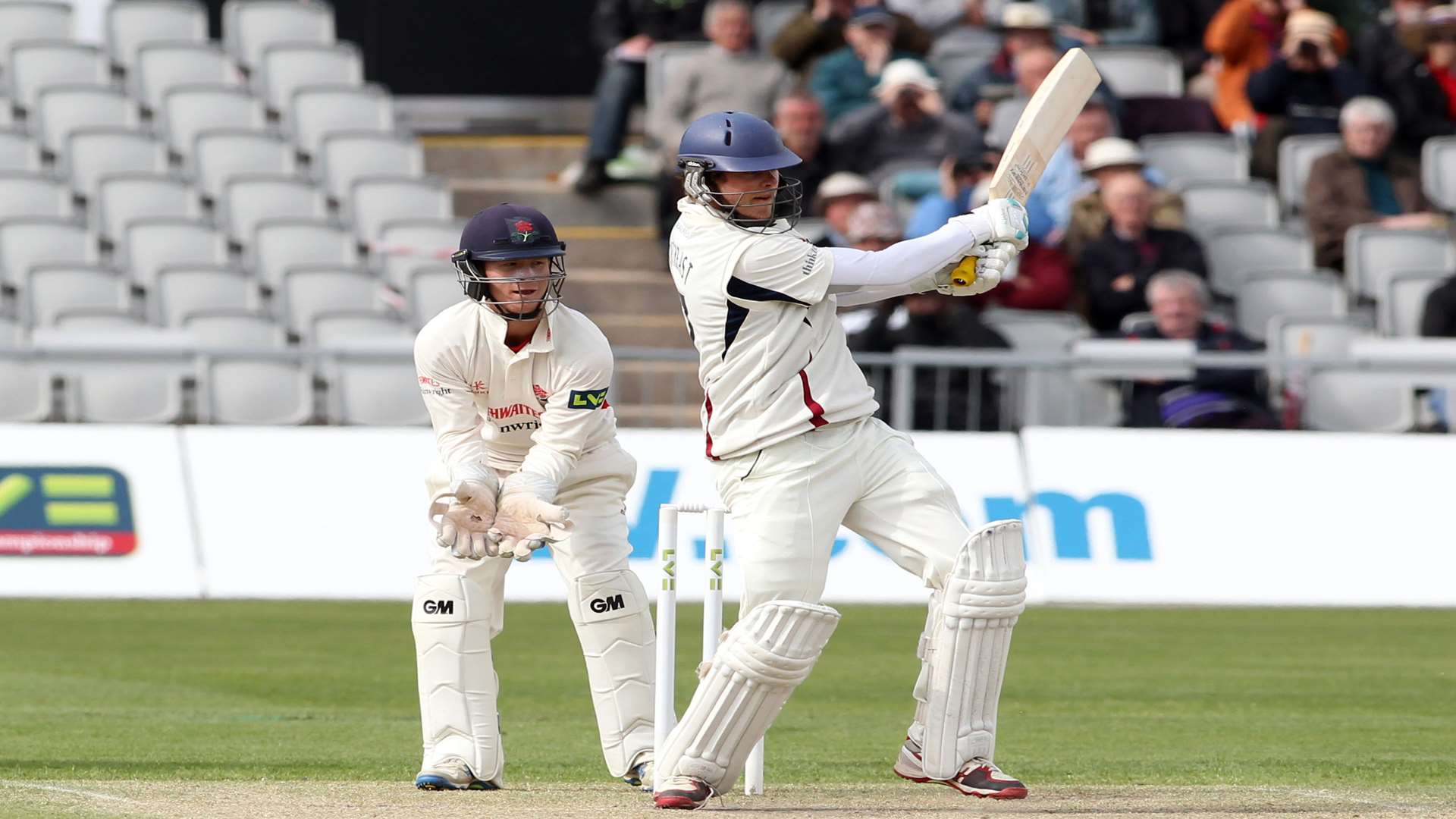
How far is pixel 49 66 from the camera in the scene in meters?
17.3

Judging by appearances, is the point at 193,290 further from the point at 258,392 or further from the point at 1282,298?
the point at 1282,298

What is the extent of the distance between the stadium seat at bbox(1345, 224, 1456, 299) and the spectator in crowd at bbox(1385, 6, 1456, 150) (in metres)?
1.46

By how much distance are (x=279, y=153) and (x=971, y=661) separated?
11639mm

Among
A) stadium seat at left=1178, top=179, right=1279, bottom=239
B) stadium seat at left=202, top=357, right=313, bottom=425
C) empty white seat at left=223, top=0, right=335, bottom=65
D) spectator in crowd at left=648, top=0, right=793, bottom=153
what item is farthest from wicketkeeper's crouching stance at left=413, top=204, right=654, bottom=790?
empty white seat at left=223, top=0, right=335, bottom=65

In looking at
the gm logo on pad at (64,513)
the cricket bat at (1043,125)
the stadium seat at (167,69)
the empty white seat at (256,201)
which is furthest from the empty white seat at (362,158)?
the cricket bat at (1043,125)

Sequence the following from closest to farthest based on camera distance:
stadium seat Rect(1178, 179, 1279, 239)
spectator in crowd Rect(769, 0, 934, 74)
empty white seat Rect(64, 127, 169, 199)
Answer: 1. stadium seat Rect(1178, 179, 1279, 239)
2. empty white seat Rect(64, 127, 169, 199)
3. spectator in crowd Rect(769, 0, 934, 74)

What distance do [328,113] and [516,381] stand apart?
430 inches

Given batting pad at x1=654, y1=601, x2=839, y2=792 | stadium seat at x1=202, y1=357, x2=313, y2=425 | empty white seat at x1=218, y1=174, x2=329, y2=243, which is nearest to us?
batting pad at x1=654, y1=601, x2=839, y2=792

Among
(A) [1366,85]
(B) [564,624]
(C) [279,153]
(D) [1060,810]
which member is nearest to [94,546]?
(B) [564,624]

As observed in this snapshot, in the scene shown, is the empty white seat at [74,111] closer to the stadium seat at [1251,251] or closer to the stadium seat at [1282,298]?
the stadium seat at [1251,251]

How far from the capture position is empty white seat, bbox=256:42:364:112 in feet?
57.6

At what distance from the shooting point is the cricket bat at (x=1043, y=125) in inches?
266

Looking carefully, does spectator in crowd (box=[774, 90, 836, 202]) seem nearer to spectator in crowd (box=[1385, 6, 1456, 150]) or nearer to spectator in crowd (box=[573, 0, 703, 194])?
spectator in crowd (box=[573, 0, 703, 194])

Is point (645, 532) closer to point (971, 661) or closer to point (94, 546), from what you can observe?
point (94, 546)
